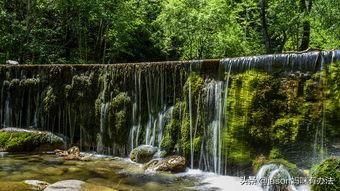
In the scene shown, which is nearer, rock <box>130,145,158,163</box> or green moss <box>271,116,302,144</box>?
green moss <box>271,116,302,144</box>

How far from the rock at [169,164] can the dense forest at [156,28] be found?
8.28 metres

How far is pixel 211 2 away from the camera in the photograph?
808 inches

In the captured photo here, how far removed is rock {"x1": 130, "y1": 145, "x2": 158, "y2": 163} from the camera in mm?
13281

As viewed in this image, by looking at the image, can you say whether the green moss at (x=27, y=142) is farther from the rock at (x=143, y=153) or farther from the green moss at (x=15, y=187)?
the green moss at (x=15, y=187)

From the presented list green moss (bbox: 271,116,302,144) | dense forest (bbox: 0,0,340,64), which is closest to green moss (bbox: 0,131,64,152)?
green moss (bbox: 271,116,302,144)

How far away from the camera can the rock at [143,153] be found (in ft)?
43.6

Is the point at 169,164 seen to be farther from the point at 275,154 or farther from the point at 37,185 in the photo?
the point at 37,185

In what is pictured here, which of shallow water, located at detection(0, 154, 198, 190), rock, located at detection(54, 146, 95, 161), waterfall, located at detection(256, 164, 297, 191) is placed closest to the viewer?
waterfall, located at detection(256, 164, 297, 191)

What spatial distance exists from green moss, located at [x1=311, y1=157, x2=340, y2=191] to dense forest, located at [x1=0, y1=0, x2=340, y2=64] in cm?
964

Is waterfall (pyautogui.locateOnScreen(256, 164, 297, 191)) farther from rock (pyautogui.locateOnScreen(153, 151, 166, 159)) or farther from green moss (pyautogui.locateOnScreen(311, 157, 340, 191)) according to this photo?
rock (pyautogui.locateOnScreen(153, 151, 166, 159))

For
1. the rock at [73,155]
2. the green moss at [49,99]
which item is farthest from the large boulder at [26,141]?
the green moss at [49,99]

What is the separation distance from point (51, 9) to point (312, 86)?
18.2m

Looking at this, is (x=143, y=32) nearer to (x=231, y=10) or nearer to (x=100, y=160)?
(x=231, y=10)

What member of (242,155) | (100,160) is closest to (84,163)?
(100,160)
